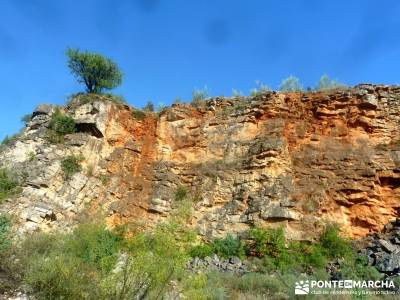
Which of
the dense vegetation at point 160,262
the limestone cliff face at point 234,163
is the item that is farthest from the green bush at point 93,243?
the limestone cliff face at point 234,163

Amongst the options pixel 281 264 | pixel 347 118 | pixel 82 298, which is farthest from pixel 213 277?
pixel 347 118

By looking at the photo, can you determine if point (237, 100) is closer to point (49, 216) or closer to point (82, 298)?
point (49, 216)

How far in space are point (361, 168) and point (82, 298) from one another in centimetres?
962

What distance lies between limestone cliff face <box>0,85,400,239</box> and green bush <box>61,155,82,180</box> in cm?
22

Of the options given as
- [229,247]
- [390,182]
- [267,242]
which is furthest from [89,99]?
[390,182]

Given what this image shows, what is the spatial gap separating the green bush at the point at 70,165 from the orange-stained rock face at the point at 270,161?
126cm

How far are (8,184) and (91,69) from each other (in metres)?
6.25

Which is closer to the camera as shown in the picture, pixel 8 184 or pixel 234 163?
pixel 8 184

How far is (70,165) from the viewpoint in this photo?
14109 mm

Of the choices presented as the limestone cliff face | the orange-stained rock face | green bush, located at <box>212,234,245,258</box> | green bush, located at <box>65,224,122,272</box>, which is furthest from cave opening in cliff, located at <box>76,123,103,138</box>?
green bush, located at <box>212,234,245,258</box>

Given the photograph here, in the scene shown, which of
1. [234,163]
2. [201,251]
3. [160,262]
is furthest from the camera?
[234,163]

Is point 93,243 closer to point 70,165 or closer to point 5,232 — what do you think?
point 5,232

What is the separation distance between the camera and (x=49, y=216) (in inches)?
493

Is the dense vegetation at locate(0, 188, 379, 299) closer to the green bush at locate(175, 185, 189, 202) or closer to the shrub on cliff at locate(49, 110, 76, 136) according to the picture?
the green bush at locate(175, 185, 189, 202)
